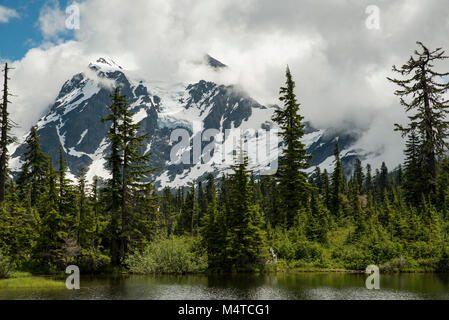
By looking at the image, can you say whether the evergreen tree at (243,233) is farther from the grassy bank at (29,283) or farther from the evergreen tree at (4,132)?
the evergreen tree at (4,132)

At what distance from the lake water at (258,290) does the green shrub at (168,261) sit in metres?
6.10

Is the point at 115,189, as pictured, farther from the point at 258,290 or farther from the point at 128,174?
the point at 258,290

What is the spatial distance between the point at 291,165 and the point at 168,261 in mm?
16439

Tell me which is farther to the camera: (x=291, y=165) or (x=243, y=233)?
(x=291, y=165)

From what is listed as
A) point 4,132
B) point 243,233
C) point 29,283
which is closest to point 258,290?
Answer: point 243,233

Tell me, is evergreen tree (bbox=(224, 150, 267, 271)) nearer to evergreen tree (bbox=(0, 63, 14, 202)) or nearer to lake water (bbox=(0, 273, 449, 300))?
lake water (bbox=(0, 273, 449, 300))

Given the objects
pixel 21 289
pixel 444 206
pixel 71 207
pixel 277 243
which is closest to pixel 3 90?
pixel 71 207

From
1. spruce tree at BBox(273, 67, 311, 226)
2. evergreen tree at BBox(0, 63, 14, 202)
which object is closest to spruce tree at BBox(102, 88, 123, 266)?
evergreen tree at BBox(0, 63, 14, 202)

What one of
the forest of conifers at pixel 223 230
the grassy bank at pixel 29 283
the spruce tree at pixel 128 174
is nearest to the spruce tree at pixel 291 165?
the forest of conifers at pixel 223 230

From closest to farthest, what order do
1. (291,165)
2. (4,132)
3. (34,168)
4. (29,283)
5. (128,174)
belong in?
(29,283)
(4,132)
(128,174)
(291,165)
(34,168)

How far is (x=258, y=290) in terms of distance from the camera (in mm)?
23688

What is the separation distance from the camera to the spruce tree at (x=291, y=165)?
4353 centimetres

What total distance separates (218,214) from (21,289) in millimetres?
16665

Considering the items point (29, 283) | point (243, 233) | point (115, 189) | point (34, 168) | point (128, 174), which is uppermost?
point (34, 168)
